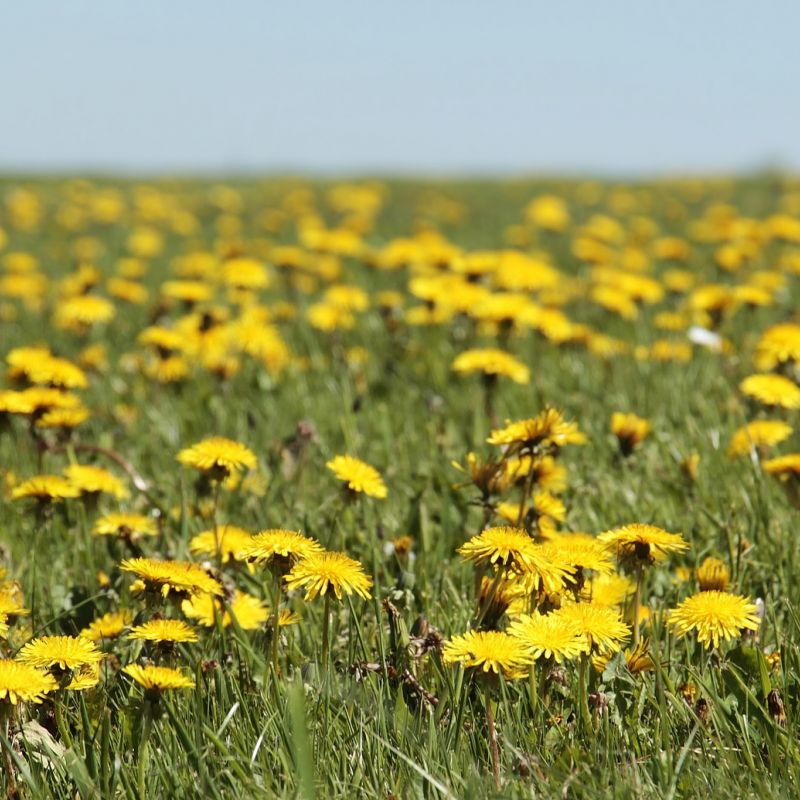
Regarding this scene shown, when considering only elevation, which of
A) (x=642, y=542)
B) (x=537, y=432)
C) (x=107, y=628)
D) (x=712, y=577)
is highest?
(x=537, y=432)

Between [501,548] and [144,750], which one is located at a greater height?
[501,548]

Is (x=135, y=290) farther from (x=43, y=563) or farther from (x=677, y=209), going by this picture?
(x=677, y=209)

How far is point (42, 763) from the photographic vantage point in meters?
1.46

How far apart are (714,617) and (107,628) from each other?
3.15 ft

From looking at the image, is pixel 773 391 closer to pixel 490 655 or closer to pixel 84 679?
pixel 490 655

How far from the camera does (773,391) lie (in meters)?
2.66

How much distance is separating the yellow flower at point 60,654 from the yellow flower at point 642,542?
0.75 m

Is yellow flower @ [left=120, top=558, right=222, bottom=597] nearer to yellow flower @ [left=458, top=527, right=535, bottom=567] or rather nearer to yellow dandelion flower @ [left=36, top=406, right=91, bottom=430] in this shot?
yellow flower @ [left=458, top=527, right=535, bottom=567]

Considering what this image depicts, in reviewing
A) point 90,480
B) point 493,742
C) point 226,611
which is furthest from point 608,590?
point 90,480

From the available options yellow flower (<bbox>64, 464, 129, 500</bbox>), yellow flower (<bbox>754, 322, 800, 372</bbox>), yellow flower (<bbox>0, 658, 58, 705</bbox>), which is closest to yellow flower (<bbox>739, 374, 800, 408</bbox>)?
yellow flower (<bbox>754, 322, 800, 372</bbox>)

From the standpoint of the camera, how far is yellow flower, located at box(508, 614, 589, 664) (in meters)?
1.39

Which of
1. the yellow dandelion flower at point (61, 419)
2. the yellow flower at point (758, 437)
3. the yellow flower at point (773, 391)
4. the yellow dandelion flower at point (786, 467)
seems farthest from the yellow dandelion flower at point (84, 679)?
the yellow flower at point (773, 391)

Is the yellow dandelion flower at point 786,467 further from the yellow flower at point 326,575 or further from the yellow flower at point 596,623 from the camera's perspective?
the yellow flower at point 326,575

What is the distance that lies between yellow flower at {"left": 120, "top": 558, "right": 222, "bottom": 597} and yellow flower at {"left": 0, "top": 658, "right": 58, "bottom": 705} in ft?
0.67
